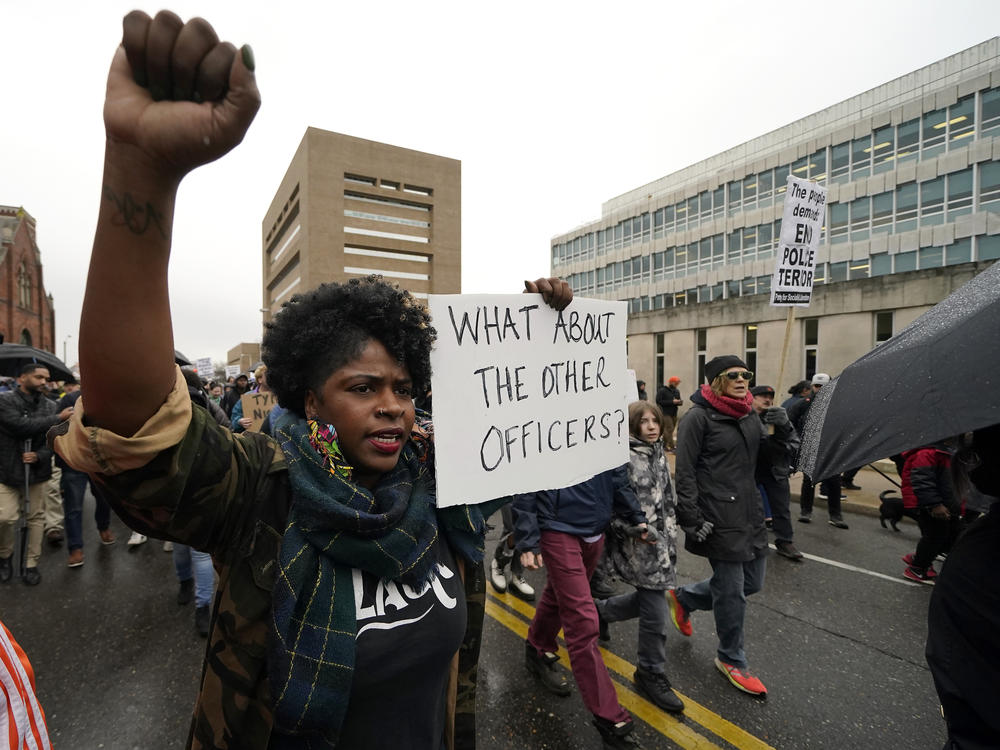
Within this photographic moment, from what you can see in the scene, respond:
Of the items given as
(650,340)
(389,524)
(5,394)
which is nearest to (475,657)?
(389,524)

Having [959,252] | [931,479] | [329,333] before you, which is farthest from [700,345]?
[329,333]

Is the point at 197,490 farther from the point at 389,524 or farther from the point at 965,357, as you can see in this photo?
the point at 965,357

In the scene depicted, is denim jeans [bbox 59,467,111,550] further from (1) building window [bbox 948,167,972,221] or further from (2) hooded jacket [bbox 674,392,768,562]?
(1) building window [bbox 948,167,972,221]

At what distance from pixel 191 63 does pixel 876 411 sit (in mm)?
1704

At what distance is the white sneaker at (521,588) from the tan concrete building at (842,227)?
17569 mm

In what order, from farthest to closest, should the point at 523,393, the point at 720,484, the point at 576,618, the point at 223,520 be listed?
1. the point at 720,484
2. the point at 576,618
3. the point at 523,393
4. the point at 223,520

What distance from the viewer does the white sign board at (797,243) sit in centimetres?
671

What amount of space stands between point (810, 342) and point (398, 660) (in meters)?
23.9

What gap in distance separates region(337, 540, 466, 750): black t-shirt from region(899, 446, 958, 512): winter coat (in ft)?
15.7

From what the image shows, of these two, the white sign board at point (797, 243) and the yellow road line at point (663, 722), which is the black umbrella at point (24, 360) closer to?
the yellow road line at point (663, 722)

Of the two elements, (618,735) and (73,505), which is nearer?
(618,735)

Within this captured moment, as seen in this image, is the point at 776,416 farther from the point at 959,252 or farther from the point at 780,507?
the point at 959,252

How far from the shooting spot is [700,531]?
3113mm

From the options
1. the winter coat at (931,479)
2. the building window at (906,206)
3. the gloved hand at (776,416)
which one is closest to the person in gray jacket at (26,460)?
the gloved hand at (776,416)
